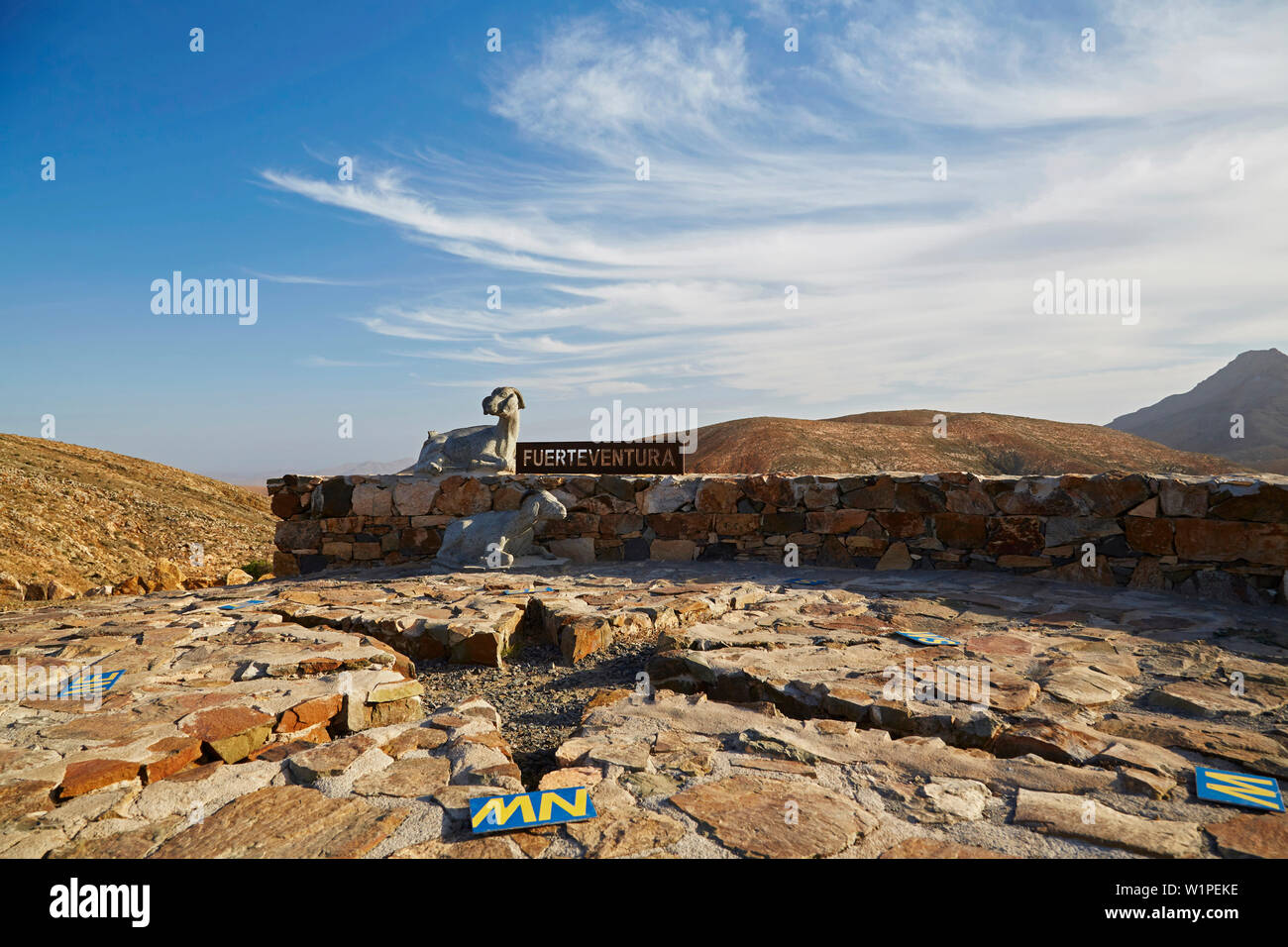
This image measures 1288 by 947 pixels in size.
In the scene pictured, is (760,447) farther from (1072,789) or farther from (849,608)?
(1072,789)

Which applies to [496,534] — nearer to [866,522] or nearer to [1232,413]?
[866,522]

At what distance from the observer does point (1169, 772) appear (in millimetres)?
2477

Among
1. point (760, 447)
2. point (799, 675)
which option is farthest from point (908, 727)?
point (760, 447)

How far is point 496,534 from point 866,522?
4.00 meters

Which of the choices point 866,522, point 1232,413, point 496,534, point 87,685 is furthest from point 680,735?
point 1232,413

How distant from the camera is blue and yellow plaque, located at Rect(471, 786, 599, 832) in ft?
6.98

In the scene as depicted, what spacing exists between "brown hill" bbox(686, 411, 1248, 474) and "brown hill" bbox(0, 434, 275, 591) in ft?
37.4

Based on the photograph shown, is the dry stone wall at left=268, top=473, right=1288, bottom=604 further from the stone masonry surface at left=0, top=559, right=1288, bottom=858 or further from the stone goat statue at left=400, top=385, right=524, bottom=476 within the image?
the stone masonry surface at left=0, top=559, right=1288, bottom=858

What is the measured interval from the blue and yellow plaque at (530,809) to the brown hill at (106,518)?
367 inches

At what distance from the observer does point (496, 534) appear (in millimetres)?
7516

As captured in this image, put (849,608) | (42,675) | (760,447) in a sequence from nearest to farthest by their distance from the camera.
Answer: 1. (42,675)
2. (849,608)
3. (760,447)

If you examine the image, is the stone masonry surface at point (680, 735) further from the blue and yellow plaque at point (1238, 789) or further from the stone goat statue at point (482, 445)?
the stone goat statue at point (482, 445)

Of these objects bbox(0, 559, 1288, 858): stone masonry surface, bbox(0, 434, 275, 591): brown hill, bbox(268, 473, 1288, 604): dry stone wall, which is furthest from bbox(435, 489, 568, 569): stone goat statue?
bbox(0, 434, 275, 591): brown hill
